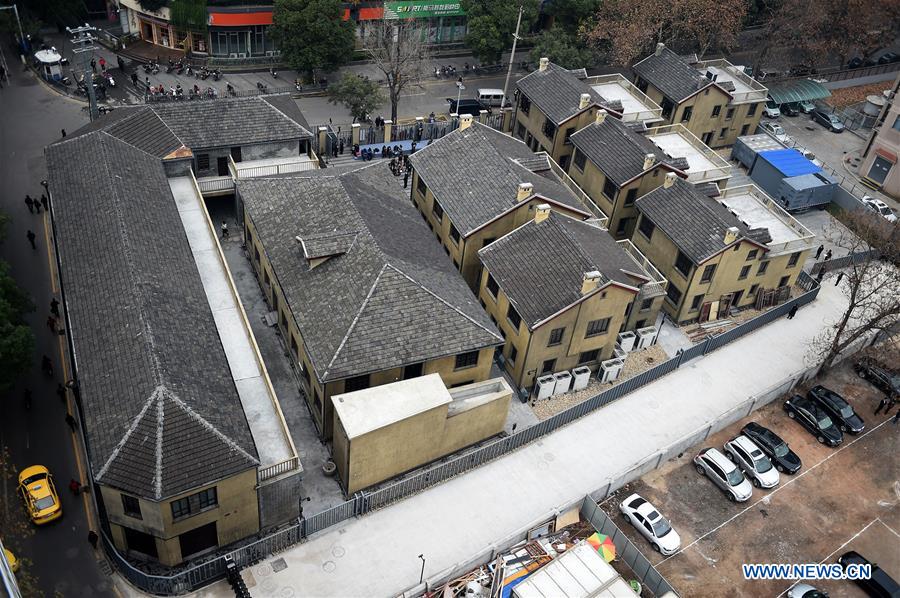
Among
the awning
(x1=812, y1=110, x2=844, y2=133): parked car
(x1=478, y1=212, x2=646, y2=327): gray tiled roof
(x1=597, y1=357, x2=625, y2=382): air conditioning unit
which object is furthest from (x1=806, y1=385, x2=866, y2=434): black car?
the awning

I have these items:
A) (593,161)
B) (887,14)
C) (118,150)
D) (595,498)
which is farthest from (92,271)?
(887,14)

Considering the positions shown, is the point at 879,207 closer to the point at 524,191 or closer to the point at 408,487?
the point at 524,191

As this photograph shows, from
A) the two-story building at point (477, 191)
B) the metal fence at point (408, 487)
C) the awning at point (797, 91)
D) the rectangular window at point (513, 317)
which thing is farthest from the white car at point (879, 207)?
the rectangular window at point (513, 317)

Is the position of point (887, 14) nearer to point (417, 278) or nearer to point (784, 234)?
point (784, 234)

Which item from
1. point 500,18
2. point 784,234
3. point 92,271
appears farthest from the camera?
point 500,18

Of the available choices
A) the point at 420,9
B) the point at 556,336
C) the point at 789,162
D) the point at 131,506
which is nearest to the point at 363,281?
the point at 556,336

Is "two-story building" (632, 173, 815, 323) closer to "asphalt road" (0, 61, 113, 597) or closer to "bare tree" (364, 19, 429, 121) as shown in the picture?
"bare tree" (364, 19, 429, 121)

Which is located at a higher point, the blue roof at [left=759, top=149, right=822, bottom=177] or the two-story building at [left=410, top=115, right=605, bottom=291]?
the two-story building at [left=410, top=115, right=605, bottom=291]
